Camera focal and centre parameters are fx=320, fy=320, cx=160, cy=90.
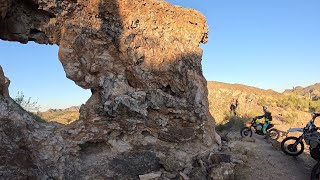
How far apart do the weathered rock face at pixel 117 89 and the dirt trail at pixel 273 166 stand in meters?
1.36

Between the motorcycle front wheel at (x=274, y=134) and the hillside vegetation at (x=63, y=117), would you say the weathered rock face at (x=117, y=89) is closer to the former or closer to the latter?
the motorcycle front wheel at (x=274, y=134)

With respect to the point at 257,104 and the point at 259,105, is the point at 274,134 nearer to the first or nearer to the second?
the point at 259,105

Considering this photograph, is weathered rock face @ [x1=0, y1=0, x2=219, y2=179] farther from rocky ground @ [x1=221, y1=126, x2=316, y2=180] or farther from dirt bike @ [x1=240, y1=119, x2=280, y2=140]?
dirt bike @ [x1=240, y1=119, x2=280, y2=140]

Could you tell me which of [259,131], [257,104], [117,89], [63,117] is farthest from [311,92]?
[117,89]

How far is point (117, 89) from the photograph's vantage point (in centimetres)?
913

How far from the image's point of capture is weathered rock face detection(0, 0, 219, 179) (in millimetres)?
8258

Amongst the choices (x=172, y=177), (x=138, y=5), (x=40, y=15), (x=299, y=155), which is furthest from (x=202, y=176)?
(x=40, y=15)

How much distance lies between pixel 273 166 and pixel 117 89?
17.1 feet

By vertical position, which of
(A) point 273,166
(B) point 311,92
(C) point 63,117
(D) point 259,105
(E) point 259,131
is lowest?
(C) point 63,117

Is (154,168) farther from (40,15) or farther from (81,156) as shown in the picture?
(40,15)

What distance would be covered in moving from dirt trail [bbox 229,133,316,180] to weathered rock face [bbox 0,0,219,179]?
1360 millimetres

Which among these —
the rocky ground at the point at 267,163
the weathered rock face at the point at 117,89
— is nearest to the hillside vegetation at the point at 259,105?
the rocky ground at the point at 267,163

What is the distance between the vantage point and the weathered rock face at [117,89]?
8.26 metres

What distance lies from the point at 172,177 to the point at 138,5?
17.2ft
